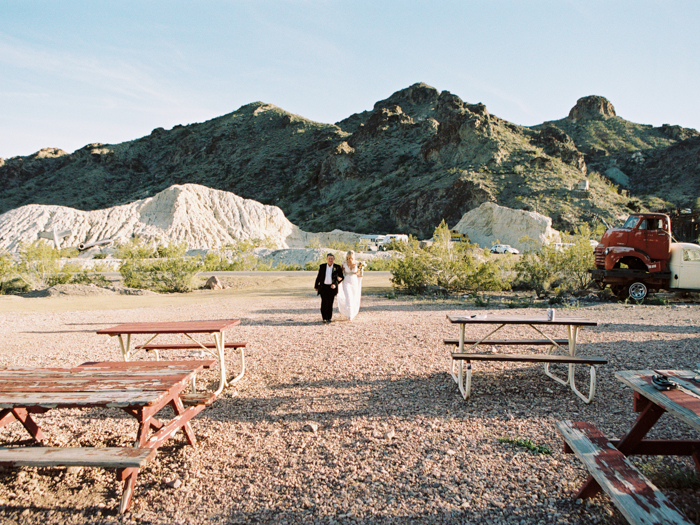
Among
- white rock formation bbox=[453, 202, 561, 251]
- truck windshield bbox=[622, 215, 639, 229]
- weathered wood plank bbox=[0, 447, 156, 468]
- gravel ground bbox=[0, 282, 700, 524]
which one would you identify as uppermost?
white rock formation bbox=[453, 202, 561, 251]

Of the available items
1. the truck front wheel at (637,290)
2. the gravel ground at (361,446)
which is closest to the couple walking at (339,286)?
the gravel ground at (361,446)

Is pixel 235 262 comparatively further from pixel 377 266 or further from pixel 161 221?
pixel 161 221

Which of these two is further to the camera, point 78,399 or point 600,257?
point 600,257

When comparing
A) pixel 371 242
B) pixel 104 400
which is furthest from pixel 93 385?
pixel 371 242

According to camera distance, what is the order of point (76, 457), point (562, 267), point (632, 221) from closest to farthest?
point (76, 457), point (632, 221), point (562, 267)

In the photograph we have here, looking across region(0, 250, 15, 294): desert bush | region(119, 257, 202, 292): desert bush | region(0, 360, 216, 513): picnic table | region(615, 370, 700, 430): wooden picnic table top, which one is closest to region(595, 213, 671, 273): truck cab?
region(615, 370, 700, 430): wooden picnic table top

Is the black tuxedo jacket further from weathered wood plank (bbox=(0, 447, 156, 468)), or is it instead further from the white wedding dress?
weathered wood plank (bbox=(0, 447, 156, 468))

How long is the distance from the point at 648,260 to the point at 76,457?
513 inches

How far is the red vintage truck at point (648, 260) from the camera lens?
11.6 m

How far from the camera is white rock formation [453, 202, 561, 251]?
38875 mm

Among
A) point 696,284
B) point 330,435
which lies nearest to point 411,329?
point 330,435

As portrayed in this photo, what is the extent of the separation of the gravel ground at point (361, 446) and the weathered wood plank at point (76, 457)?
1.18 feet

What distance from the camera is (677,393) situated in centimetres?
265

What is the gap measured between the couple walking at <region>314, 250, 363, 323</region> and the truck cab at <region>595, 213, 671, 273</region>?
284 inches
